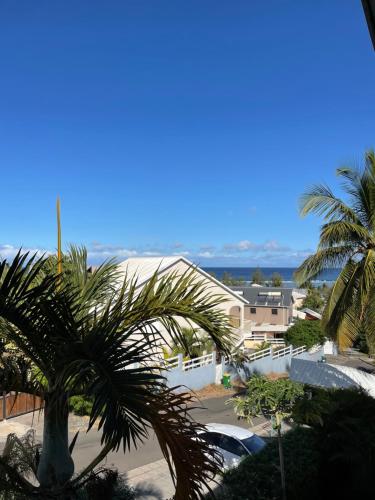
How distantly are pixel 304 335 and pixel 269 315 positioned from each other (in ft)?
57.2

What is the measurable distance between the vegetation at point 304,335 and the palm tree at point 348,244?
17439 millimetres

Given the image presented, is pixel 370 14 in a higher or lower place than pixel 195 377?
higher

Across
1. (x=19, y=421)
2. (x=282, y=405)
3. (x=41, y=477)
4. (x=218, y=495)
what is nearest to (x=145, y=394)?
(x=41, y=477)

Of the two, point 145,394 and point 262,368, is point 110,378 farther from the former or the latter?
point 262,368

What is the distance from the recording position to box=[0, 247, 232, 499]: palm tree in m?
3.26

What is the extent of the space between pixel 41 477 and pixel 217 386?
670 inches

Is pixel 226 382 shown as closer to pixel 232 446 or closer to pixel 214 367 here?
pixel 214 367

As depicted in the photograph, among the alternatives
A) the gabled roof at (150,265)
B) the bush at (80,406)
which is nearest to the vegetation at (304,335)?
the gabled roof at (150,265)

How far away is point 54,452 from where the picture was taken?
4.59 meters

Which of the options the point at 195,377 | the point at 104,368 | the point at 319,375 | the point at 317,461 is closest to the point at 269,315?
the point at 195,377

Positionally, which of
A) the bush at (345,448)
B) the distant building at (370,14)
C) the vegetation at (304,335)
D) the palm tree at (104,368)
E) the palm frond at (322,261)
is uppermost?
the distant building at (370,14)

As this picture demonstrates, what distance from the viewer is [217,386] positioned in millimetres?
20875

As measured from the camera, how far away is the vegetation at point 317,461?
6.53 meters

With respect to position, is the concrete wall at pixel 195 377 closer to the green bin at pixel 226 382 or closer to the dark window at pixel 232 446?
the green bin at pixel 226 382
